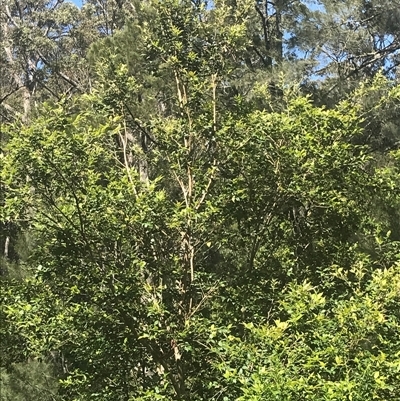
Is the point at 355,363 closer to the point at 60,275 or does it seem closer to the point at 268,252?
the point at 268,252

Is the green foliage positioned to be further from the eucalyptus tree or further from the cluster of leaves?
the eucalyptus tree

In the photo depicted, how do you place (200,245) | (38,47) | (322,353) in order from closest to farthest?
1. (322,353)
2. (200,245)
3. (38,47)

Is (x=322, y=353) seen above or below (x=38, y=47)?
below

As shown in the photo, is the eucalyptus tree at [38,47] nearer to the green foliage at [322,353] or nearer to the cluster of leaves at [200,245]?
the cluster of leaves at [200,245]

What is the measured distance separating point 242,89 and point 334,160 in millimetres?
3573

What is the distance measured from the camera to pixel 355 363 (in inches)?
104

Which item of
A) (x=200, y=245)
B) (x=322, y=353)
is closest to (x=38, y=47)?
(x=200, y=245)

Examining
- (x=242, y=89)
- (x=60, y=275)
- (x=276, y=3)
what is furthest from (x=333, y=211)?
Result: (x=276, y=3)

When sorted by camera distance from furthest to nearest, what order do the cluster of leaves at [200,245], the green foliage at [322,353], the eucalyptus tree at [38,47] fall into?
the eucalyptus tree at [38,47] → the cluster of leaves at [200,245] → the green foliage at [322,353]

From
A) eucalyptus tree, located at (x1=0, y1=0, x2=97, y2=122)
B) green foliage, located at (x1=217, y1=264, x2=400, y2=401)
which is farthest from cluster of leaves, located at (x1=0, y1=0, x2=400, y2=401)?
eucalyptus tree, located at (x1=0, y1=0, x2=97, y2=122)

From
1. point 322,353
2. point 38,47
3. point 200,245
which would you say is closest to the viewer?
point 322,353

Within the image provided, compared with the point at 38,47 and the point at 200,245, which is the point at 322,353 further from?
the point at 38,47

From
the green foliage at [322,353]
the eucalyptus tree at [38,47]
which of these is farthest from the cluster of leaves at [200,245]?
the eucalyptus tree at [38,47]

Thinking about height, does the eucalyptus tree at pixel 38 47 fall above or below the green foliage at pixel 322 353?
above
